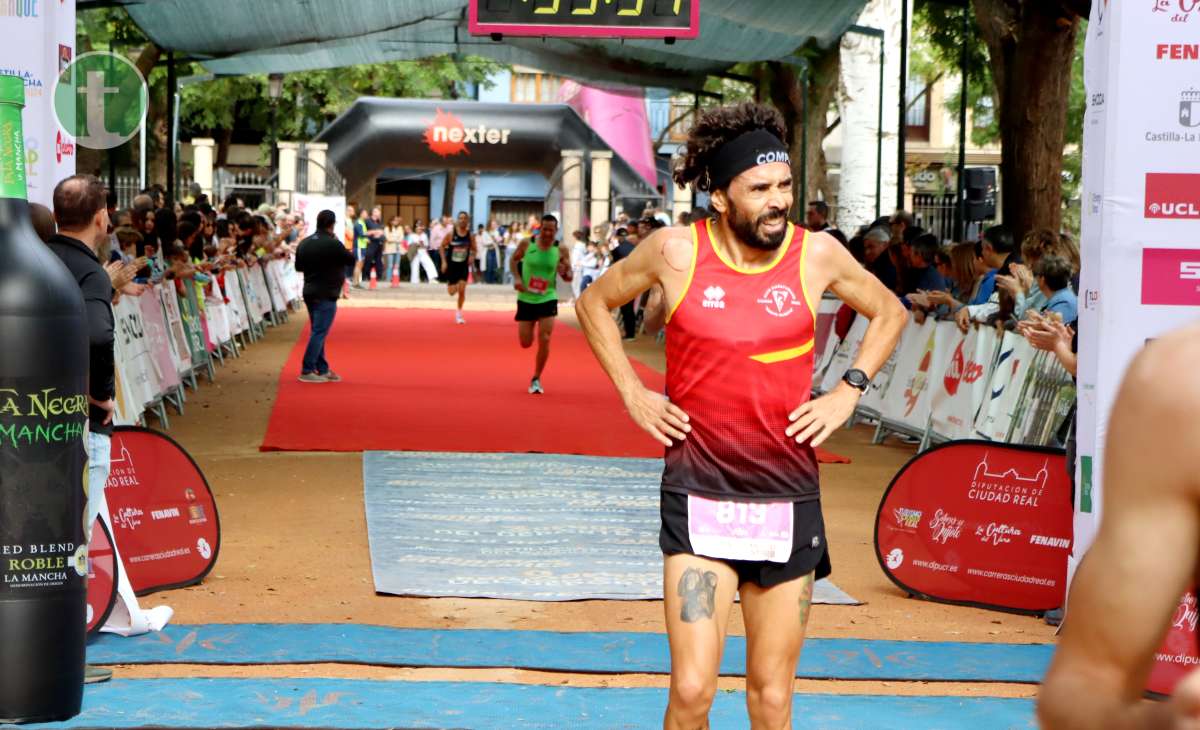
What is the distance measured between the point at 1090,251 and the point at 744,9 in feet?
40.9

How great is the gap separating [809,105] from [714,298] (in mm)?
22261

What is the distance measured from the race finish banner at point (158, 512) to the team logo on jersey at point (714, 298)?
13.8 feet

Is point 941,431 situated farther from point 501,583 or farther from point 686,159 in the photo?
point 686,159

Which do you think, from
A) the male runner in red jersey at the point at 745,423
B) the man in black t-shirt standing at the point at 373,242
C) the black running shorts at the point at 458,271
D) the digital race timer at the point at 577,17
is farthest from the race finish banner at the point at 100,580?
the man in black t-shirt standing at the point at 373,242

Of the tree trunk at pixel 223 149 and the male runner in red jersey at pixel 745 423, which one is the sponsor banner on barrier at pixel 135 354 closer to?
the male runner in red jersey at pixel 745 423

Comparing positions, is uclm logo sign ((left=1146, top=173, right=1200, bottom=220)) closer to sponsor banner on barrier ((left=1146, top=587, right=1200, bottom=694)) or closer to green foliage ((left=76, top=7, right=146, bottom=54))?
sponsor banner on barrier ((left=1146, top=587, right=1200, bottom=694))

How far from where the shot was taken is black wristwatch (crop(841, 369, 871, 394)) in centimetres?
503

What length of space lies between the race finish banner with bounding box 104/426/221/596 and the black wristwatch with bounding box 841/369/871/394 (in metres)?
4.28

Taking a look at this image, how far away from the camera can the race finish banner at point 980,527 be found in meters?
8.33

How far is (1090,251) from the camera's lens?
7043 mm

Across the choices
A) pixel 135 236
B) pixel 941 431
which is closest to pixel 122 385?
pixel 135 236

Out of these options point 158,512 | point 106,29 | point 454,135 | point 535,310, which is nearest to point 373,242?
point 454,135

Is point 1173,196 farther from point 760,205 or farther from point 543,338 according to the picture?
point 543,338

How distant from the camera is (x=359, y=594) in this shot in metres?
8.37
